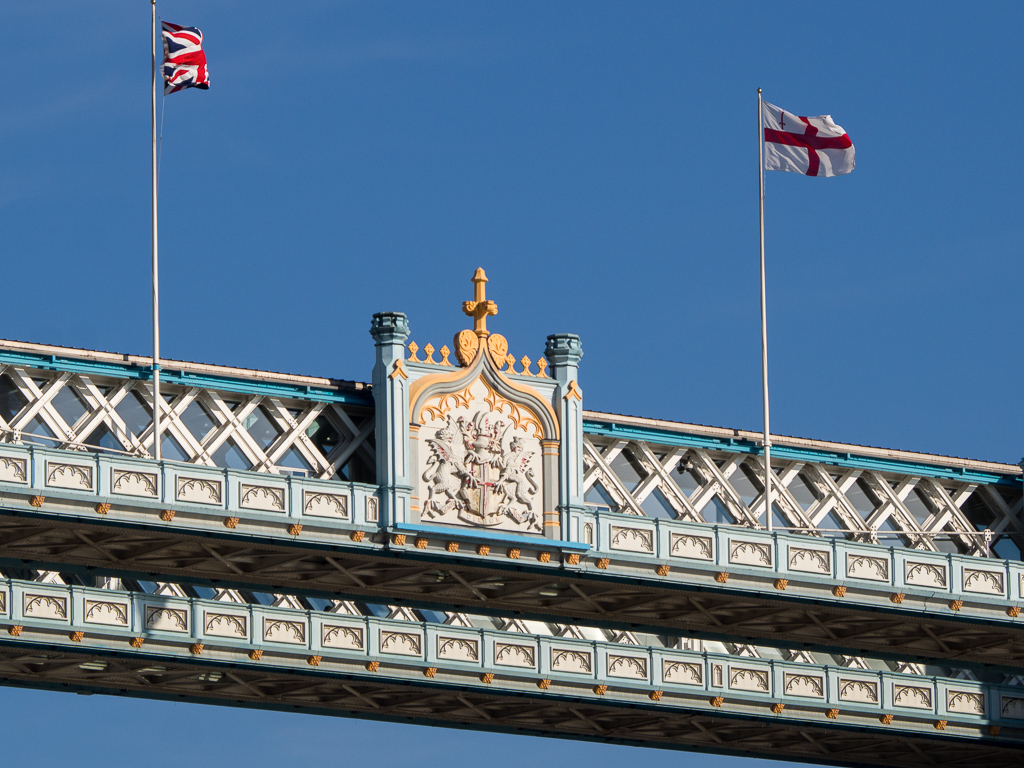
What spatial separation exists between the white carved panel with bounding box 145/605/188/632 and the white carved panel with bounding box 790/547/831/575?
17.1 metres

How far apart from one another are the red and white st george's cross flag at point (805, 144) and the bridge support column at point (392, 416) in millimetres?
13756

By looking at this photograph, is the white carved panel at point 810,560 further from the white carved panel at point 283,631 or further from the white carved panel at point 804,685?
the white carved panel at point 283,631

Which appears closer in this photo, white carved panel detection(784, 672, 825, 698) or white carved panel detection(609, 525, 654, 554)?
white carved panel detection(609, 525, 654, 554)

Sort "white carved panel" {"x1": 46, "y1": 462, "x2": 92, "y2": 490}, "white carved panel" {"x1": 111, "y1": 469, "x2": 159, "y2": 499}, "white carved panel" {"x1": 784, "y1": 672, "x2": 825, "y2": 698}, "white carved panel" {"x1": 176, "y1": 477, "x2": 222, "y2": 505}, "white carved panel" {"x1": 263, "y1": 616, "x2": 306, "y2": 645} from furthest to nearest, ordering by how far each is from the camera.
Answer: "white carved panel" {"x1": 784, "y1": 672, "x2": 825, "y2": 698}, "white carved panel" {"x1": 263, "y1": 616, "x2": 306, "y2": 645}, "white carved panel" {"x1": 176, "y1": 477, "x2": 222, "y2": 505}, "white carved panel" {"x1": 111, "y1": 469, "x2": 159, "y2": 499}, "white carved panel" {"x1": 46, "y1": 462, "x2": 92, "y2": 490}

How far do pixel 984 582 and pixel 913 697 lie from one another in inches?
160

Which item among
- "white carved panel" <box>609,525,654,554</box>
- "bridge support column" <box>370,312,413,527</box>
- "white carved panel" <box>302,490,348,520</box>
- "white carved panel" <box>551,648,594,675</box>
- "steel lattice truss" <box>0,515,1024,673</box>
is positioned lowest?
"white carved panel" <box>551,648,594,675</box>

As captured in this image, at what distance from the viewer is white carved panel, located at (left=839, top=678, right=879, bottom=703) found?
253ft

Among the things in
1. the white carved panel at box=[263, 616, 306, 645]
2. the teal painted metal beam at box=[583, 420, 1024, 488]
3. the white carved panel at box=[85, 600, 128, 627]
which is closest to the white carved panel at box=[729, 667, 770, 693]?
the teal painted metal beam at box=[583, 420, 1024, 488]

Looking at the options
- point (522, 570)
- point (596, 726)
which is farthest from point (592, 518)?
point (596, 726)

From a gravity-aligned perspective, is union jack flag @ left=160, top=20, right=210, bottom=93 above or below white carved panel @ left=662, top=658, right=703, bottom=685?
above

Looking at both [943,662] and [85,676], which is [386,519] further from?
[943,662]

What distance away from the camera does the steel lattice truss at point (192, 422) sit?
67.8 m

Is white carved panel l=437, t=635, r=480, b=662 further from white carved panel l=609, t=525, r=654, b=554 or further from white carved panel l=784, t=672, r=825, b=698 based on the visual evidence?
white carved panel l=784, t=672, r=825, b=698

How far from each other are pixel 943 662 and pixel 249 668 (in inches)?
891
